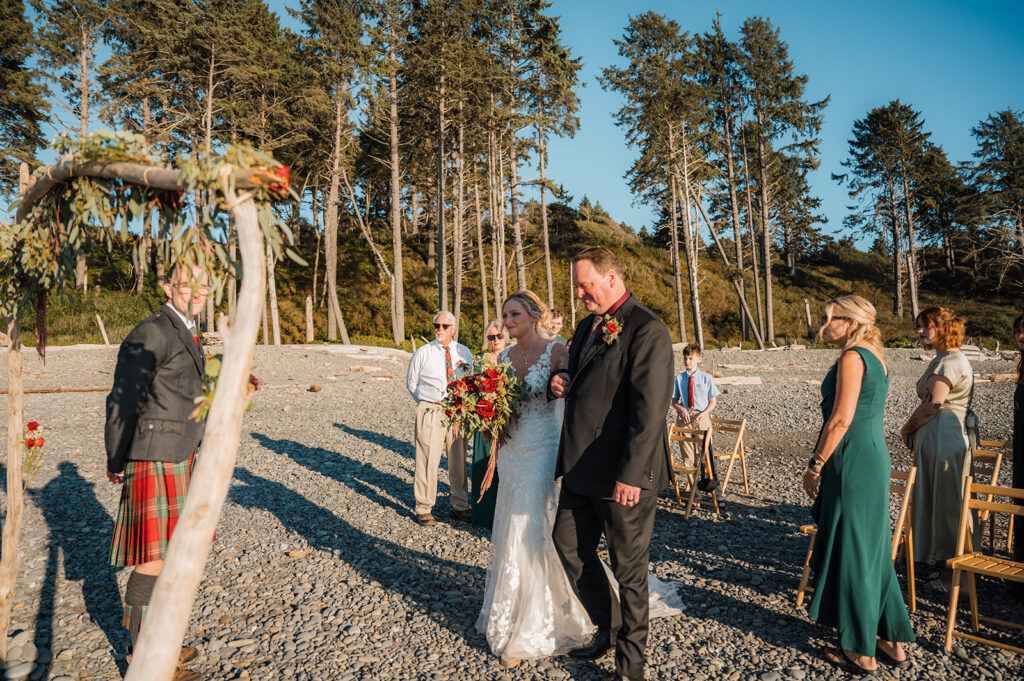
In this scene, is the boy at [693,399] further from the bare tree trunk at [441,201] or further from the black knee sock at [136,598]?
the bare tree trunk at [441,201]

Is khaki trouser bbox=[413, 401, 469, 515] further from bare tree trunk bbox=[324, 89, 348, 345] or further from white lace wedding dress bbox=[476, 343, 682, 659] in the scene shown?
bare tree trunk bbox=[324, 89, 348, 345]

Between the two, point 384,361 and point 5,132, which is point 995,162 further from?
point 5,132

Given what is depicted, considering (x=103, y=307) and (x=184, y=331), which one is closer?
(x=184, y=331)

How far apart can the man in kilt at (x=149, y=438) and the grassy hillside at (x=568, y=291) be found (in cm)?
2360

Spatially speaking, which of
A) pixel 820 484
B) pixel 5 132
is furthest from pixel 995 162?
pixel 5 132

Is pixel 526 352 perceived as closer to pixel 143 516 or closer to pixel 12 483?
pixel 143 516

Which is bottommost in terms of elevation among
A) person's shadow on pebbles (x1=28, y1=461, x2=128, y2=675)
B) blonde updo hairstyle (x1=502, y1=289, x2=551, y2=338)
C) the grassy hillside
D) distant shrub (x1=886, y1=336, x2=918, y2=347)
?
person's shadow on pebbles (x1=28, y1=461, x2=128, y2=675)

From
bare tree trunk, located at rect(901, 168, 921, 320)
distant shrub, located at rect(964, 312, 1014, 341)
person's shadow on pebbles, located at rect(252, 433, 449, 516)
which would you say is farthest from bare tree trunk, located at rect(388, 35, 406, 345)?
bare tree trunk, located at rect(901, 168, 921, 320)

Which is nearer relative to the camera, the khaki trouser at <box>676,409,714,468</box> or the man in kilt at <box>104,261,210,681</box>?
the man in kilt at <box>104,261,210,681</box>

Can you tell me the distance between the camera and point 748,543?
5.76 metres

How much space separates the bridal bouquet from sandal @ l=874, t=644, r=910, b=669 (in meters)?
2.66

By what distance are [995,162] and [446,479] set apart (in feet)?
163

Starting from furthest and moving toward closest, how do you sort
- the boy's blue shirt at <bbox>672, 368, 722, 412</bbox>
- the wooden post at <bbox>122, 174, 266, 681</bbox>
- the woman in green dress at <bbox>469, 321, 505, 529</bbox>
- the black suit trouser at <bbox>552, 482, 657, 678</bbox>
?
the boy's blue shirt at <bbox>672, 368, 722, 412</bbox>, the woman in green dress at <bbox>469, 321, 505, 529</bbox>, the black suit trouser at <bbox>552, 482, 657, 678</bbox>, the wooden post at <bbox>122, 174, 266, 681</bbox>

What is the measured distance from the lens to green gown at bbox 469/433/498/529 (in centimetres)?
627
